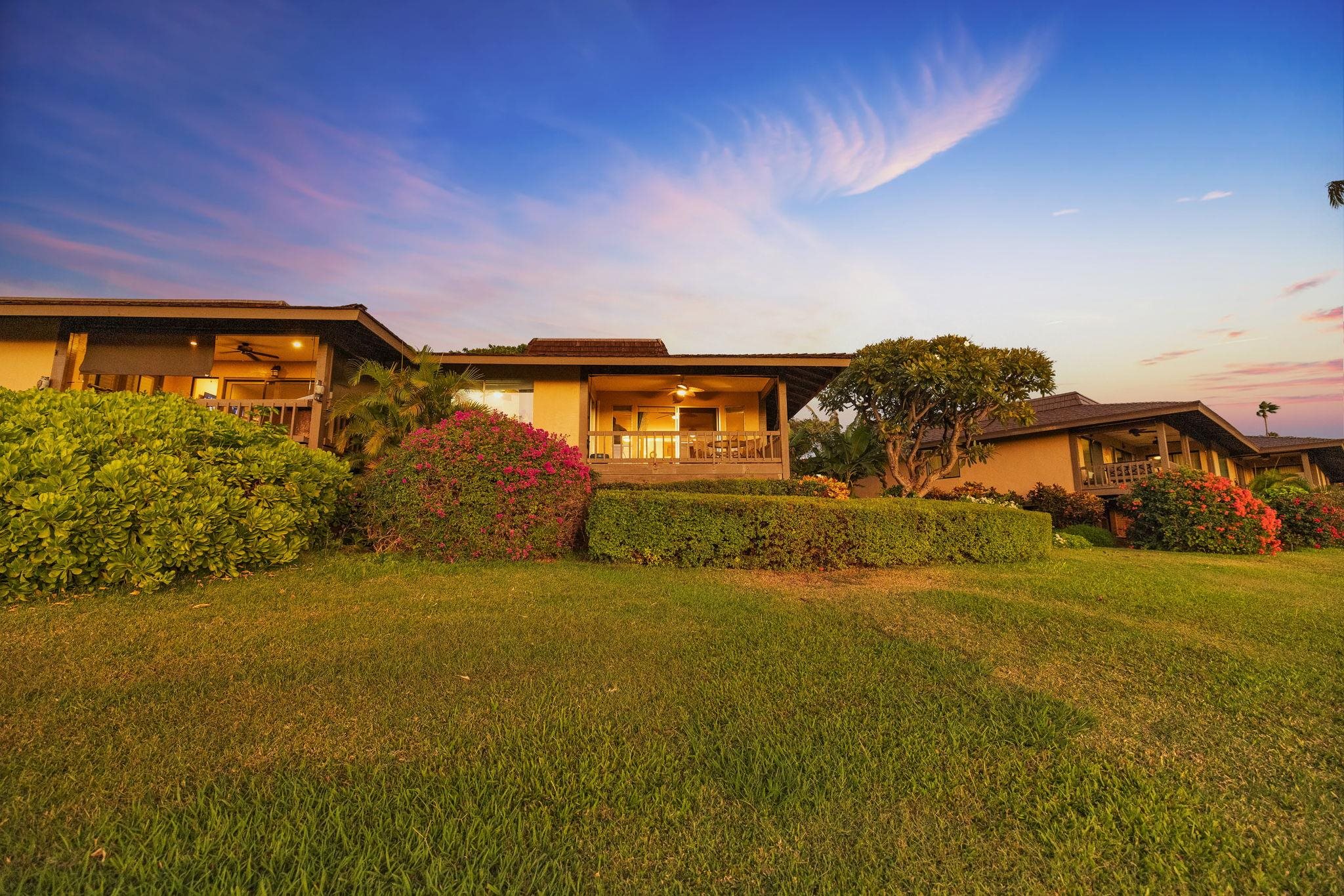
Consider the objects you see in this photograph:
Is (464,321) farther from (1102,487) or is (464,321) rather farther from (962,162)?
(1102,487)

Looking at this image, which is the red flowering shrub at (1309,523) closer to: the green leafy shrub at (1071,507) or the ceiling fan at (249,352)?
A: the green leafy shrub at (1071,507)

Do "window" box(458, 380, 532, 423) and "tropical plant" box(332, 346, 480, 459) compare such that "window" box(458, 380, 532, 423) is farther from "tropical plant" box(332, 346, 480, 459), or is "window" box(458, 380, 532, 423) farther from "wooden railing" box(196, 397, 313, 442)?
"wooden railing" box(196, 397, 313, 442)

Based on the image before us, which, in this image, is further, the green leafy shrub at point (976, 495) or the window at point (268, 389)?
the green leafy shrub at point (976, 495)

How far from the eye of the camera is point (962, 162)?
12.5m

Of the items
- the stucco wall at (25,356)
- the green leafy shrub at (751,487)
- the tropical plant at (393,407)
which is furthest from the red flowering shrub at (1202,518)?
the stucco wall at (25,356)

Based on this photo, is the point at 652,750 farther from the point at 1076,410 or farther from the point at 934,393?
the point at 1076,410

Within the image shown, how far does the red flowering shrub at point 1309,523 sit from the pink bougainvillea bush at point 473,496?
1833 cm

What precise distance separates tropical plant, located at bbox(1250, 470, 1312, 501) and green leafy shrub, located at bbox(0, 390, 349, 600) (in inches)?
872

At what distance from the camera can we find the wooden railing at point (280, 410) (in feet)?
32.9

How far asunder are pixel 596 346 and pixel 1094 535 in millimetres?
15142

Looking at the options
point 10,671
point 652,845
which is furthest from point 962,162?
point 10,671

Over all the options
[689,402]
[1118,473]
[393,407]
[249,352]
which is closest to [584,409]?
[689,402]

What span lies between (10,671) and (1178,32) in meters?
17.1

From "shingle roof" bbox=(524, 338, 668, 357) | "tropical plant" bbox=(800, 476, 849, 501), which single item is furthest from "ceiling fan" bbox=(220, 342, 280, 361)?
"tropical plant" bbox=(800, 476, 849, 501)
